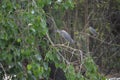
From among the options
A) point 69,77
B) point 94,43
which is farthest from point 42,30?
point 94,43

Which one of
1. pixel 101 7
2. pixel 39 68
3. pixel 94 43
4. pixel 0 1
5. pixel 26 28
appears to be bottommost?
pixel 94 43

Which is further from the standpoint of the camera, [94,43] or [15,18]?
[94,43]

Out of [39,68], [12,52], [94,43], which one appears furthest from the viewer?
[94,43]

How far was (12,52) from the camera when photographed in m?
2.86

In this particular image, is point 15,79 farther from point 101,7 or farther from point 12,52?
point 101,7

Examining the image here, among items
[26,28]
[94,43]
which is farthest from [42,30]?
[94,43]

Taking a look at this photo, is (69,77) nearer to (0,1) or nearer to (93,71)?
(93,71)

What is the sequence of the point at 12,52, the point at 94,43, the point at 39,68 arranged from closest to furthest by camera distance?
the point at 39,68, the point at 12,52, the point at 94,43

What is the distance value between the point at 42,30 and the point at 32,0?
0.32 m

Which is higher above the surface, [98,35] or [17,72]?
[17,72]

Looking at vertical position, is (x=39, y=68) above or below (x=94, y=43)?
above

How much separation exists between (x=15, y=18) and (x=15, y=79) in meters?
0.49

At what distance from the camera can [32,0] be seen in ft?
9.41

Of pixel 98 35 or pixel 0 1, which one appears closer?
pixel 0 1
